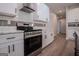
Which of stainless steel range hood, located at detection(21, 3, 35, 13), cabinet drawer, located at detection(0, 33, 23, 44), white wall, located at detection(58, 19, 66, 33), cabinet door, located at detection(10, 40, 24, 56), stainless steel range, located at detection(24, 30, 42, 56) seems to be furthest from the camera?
stainless steel range hood, located at detection(21, 3, 35, 13)

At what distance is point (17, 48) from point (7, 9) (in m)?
0.72

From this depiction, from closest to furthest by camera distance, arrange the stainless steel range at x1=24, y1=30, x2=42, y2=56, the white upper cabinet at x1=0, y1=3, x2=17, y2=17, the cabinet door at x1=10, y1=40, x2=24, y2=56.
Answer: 1. the cabinet door at x1=10, y1=40, x2=24, y2=56
2. the white upper cabinet at x1=0, y1=3, x2=17, y2=17
3. the stainless steel range at x1=24, y1=30, x2=42, y2=56

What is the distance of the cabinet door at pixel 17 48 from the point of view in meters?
1.70

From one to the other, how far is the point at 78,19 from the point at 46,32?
1303 mm

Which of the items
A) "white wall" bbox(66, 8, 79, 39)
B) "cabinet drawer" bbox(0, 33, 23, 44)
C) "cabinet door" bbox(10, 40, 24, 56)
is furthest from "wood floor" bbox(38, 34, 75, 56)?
"cabinet drawer" bbox(0, 33, 23, 44)

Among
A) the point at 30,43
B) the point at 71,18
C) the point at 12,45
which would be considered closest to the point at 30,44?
the point at 30,43

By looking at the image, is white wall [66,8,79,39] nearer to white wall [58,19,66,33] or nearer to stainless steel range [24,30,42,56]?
white wall [58,19,66,33]

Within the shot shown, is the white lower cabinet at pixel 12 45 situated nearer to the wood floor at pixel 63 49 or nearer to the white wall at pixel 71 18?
the wood floor at pixel 63 49

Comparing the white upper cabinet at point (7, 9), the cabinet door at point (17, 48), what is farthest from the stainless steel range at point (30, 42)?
the white upper cabinet at point (7, 9)

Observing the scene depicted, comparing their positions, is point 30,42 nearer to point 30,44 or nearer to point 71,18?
point 30,44

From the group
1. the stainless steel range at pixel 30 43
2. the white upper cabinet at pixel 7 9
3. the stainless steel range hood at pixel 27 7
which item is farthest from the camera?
the stainless steel range hood at pixel 27 7

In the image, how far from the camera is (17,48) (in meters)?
1.80

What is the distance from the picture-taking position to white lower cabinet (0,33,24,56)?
156 centimetres

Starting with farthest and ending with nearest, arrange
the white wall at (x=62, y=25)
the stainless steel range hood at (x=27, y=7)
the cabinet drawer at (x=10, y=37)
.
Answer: the stainless steel range hood at (x=27, y=7) → the white wall at (x=62, y=25) → the cabinet drawer at (x=10, y=37)
